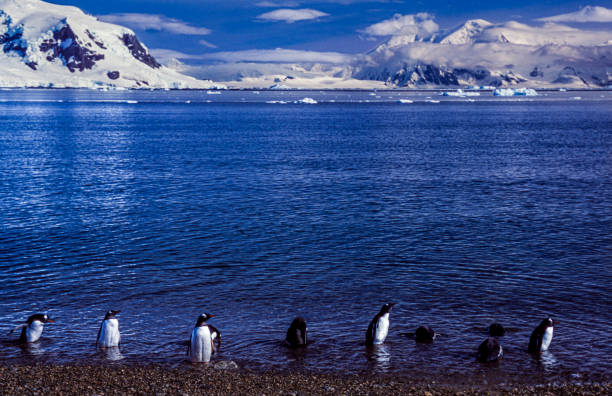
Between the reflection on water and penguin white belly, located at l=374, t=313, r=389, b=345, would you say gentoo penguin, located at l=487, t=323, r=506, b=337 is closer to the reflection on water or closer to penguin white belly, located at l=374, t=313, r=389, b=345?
penguin white belly, located at l=374, t=313, r=389, b=345

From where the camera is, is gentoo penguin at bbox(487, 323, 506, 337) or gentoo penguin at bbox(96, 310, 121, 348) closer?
gentoo penguin at bbox(96, 310, 121, 348)

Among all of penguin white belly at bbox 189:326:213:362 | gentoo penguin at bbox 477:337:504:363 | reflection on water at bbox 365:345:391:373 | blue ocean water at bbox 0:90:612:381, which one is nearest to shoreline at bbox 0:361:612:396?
penguin white belly at bbox 189:326:213:362

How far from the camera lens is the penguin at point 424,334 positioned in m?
16.8

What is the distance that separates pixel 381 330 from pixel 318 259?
868 centimetres

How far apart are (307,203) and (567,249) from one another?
15371 mm

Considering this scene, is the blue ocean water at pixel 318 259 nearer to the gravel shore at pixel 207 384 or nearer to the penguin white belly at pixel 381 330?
the penguin white belly at pixel 381 330

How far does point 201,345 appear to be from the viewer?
15.4 metres

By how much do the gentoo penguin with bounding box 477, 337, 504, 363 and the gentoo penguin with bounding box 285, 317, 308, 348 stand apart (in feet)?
14.7

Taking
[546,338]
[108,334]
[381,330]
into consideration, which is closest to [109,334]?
[108,334]

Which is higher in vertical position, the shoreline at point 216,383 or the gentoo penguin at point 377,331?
the gentoo penguin at point 377,331

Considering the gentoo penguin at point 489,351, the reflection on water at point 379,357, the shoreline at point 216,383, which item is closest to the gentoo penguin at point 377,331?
the reflection on water at point 379,357

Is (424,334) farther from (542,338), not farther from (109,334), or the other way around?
(109,334)

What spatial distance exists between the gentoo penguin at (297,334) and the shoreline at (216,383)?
159cm

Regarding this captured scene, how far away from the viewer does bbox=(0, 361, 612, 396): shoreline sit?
43.8ft
